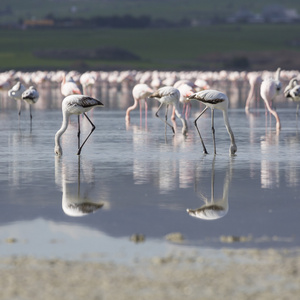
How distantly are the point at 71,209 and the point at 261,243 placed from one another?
251 centimetres

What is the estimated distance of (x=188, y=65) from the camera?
299 ft

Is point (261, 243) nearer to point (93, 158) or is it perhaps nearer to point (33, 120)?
point (93, 158)

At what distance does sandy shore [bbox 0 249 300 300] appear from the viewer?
6.25m

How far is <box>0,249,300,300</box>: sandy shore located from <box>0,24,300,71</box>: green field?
76722 mm

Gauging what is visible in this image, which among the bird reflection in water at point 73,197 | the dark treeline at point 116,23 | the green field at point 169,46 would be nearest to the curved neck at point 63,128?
the bird reflection in water at point 73,197

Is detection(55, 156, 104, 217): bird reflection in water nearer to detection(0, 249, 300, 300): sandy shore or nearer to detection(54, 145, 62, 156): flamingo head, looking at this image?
detection(54, 145, 62, 156): flamingo head

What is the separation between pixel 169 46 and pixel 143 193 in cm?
10596

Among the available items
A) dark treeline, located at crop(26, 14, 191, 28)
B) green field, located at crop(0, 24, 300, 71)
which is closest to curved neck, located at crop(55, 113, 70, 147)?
green field, located at crop(0, 24, 300, 71)

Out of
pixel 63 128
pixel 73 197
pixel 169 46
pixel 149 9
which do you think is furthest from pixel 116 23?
pixel 73 197

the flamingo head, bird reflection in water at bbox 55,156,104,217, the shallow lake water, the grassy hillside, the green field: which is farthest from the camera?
the grassy hillside

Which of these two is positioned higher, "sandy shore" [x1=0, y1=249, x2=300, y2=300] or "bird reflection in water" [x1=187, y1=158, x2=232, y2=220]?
"sandy shore" [x1=0, y1=249, x2=300, y2=300]

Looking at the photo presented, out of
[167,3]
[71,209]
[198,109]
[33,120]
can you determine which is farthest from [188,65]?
[167,3]

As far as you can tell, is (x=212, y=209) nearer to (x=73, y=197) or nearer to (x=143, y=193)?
(x=143, y=193)

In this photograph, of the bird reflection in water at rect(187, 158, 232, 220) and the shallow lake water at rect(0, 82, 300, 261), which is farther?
the bird reflection in water at rect(187, 158, 232, 220)
